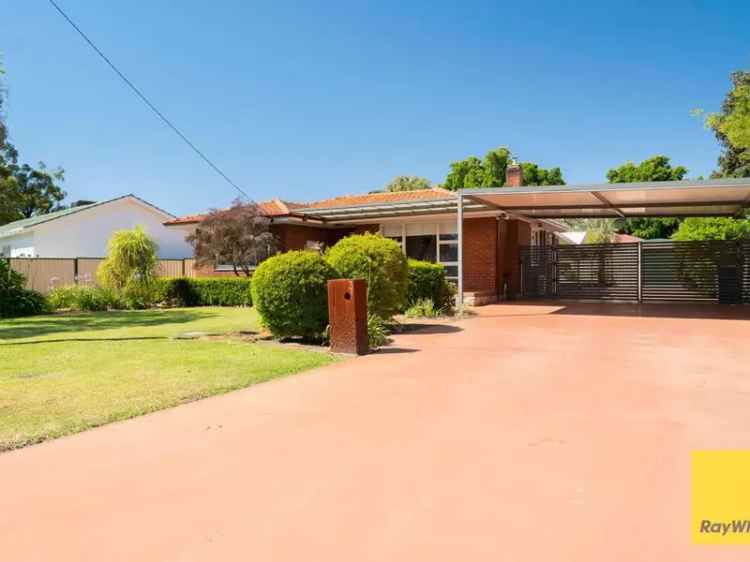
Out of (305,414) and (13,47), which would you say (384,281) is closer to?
(305,414)

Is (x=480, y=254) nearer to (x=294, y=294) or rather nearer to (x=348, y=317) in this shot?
(x=294, y=294)

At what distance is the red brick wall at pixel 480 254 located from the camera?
19.6 metres

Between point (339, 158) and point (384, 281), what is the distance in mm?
17382

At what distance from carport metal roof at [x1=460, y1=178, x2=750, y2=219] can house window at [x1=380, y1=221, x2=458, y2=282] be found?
2.47 m

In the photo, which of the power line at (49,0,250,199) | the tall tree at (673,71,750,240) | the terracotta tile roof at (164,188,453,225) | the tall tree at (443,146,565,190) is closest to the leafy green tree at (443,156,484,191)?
the tall tree at (443,146,565,190)

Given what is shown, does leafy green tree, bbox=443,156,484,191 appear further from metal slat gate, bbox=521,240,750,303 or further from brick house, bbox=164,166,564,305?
metal slat gate, bbox=521,240,750,303

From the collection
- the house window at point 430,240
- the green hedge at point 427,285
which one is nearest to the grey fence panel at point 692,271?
the house window at point 430,240

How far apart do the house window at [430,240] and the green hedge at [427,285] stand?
497 centimetres

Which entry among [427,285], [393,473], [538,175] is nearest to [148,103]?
[427,285]

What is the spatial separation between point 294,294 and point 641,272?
50.6ft

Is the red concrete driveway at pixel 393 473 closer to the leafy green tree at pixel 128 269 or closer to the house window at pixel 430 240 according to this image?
the house window at pixel 430 240

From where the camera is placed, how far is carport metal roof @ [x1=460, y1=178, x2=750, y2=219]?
13602 mm

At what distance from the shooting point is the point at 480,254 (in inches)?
781

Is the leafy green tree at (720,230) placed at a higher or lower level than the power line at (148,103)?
lower
